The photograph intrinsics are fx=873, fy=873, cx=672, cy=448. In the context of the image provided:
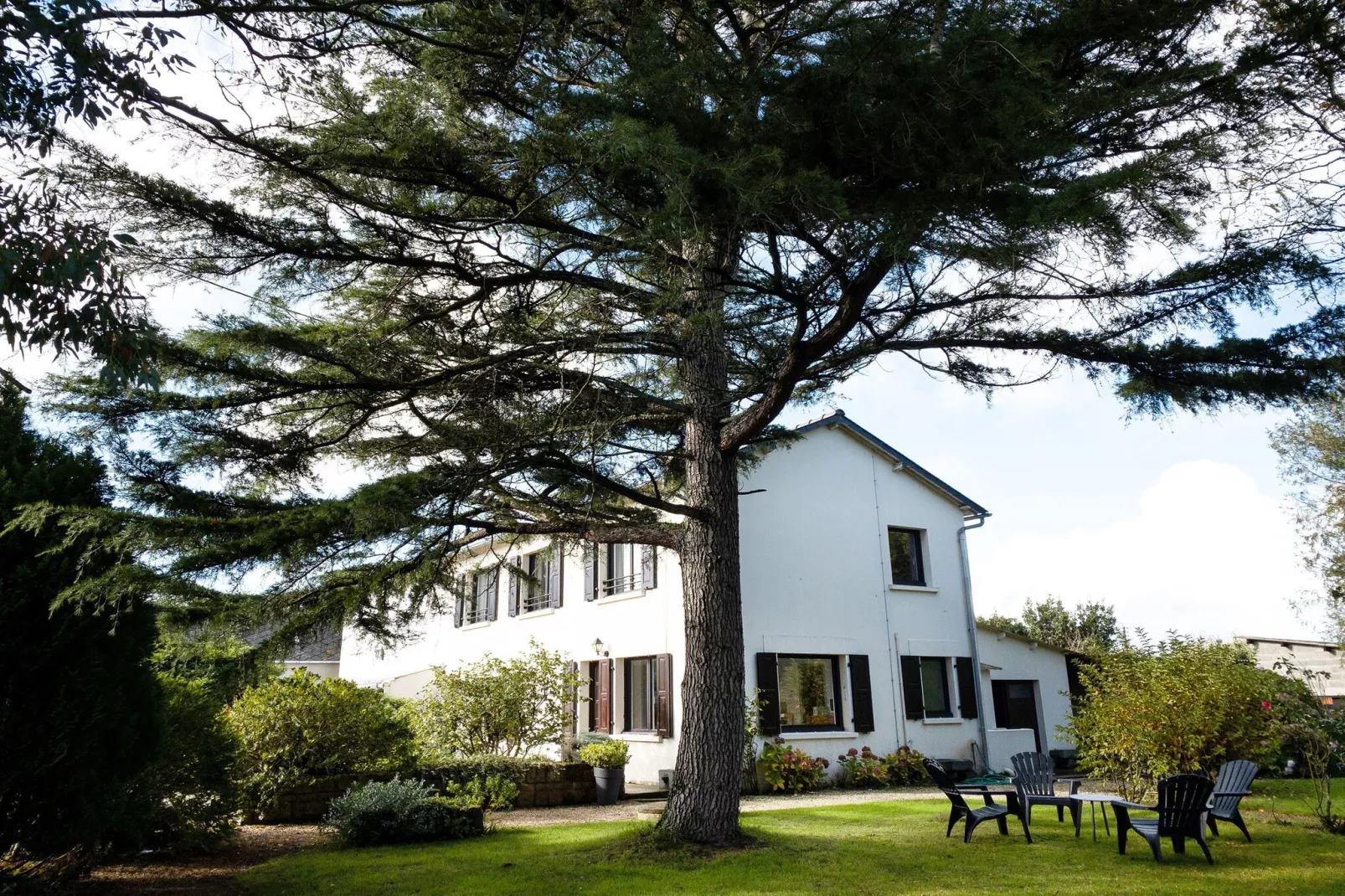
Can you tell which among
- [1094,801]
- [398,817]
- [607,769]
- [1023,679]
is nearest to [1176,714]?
[1094,801]

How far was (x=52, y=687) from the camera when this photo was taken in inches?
229

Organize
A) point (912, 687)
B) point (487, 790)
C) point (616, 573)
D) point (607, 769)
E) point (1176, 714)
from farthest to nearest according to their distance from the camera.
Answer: point (616, 573), point (912, 687), point (607, 769), point (487, 790), point (1176, 714)

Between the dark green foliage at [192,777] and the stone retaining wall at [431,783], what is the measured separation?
196cm

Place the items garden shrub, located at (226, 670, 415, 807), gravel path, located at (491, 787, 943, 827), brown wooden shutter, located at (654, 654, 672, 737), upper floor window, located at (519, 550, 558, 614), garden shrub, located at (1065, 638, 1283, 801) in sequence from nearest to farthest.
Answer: garden shrub, located at (1065, 638, 1283, 801) < garden shrub, located at (226, 670, 415, 807) < gravel path, located at (491, 787, 943, 827) < brown wooden shutter, located at (654, 654, 672, 737) < upper floor window, located at (519, 550, 558, 614)

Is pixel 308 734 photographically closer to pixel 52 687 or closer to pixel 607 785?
pixel 607 785

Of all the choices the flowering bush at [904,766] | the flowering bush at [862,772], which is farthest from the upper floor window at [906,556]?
the flowering bush at [862,772]

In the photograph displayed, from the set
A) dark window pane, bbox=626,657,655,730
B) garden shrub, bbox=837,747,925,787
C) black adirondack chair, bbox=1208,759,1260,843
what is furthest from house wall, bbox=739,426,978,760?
black adirondack chair, bbox=1208,759,1260,843

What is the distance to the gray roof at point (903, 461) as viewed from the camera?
18438 millimetres

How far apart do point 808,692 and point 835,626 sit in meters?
1.37

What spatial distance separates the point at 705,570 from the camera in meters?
9.19

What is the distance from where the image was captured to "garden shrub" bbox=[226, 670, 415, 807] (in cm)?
1136

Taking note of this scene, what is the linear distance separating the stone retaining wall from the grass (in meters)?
2.74

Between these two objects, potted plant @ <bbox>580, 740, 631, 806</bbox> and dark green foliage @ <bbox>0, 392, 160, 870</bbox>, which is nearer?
dark green foliage @ <bbox>0, 392, 160, 870</bbox>

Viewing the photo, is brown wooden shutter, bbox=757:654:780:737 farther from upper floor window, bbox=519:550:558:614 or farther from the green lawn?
upper floor window, bbox=519:550:558:614
